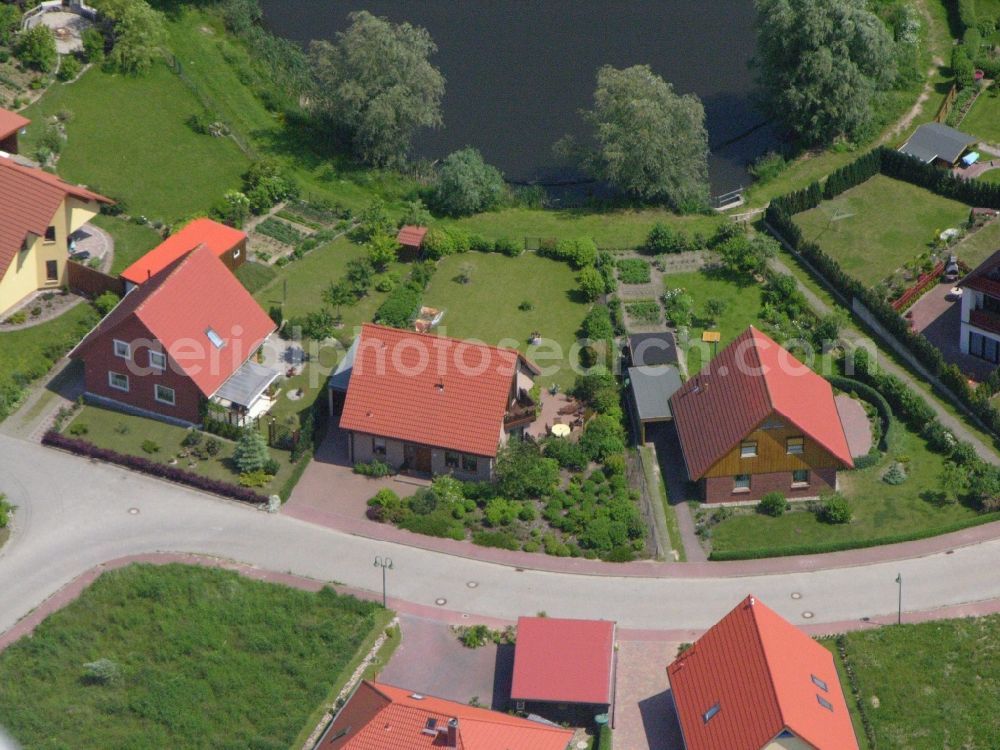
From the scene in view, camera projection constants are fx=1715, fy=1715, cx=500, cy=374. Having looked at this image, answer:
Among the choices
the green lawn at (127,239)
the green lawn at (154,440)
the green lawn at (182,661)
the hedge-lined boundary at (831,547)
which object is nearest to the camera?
the green lawn at (182,661)

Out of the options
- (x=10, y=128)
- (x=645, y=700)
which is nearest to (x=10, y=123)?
(x=10, y=128)

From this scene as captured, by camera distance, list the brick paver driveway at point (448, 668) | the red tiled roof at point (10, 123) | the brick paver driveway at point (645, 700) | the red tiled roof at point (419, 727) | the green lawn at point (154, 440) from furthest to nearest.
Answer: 1. the red tiled roof at point (10, 123)
2. the green lawn at point (154, 440)
3. the brick paver driveway at point (448, 668)
4. the brick paver driveway at point (645, 700)
5. the red tiled roof at point (419, 727)

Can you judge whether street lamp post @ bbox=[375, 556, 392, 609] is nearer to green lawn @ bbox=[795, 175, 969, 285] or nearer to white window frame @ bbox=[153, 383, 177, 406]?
white window frame @ bbox=[153, 383, 177, 406]

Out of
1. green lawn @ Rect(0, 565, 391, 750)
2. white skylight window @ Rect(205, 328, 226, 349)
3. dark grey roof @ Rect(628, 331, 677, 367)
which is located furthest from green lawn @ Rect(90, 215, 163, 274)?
dark grey roof @ Rect(628, 331, 677, 367)

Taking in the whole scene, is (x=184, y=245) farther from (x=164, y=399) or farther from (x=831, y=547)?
(x=831, y=547)

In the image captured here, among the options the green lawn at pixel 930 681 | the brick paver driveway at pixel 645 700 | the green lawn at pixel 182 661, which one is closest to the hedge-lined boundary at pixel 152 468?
the green lawn at pixel 182 661

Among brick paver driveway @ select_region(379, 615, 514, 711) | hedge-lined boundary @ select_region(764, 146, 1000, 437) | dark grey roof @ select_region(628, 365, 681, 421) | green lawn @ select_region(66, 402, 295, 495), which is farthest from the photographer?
hedge-lined boundary @ select_region(764, 146, 1000, 437)

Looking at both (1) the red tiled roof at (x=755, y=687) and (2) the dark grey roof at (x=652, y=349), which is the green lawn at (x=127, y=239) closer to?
(2) the dark grey roof at (x=652, y=349)
